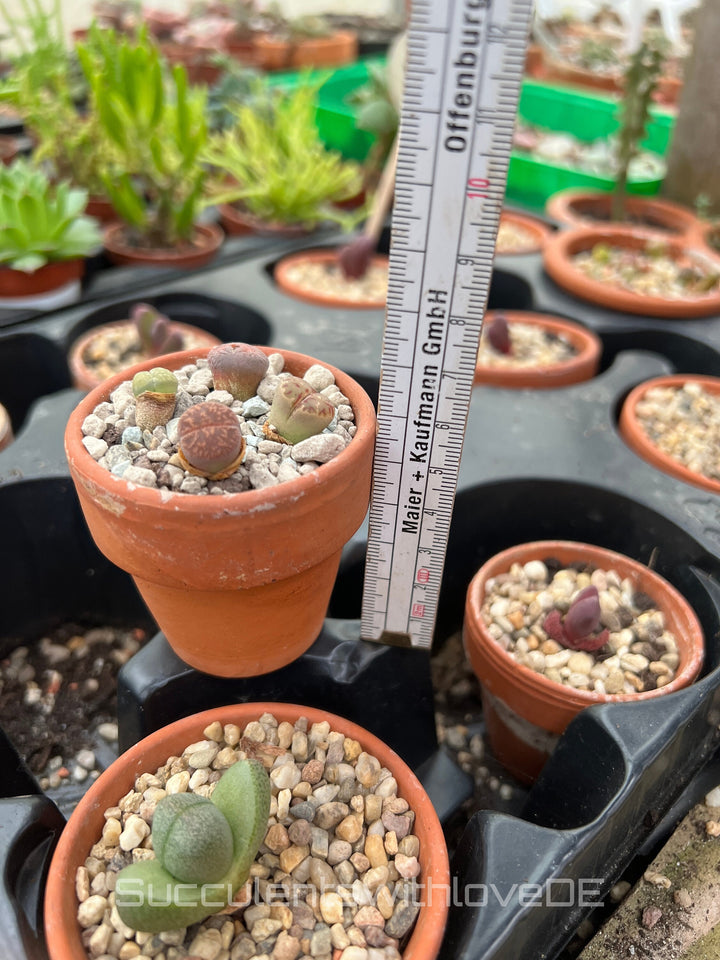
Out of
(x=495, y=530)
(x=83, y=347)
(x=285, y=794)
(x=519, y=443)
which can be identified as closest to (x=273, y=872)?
(x=285, y=794)

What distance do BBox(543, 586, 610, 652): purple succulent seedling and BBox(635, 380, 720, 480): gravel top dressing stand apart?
446mm

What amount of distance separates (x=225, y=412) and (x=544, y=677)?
577mm

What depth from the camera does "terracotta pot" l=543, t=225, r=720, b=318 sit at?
6.01 ft

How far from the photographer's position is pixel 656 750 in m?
0.87

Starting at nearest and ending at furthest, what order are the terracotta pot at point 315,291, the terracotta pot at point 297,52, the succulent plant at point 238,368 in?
the succulent plant at point 238,368, the terracotta pot at point 315,291, the terracotta pot at point 297,52

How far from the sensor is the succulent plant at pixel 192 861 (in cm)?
67

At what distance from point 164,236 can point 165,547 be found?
157 cm

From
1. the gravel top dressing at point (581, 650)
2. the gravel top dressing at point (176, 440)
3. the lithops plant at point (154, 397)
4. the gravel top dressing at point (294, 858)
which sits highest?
the lithops plant at point (154, 397)

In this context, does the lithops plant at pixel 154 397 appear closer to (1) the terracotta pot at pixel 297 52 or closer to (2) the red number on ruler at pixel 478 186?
(2) the red number on ruler at pixel 478 186

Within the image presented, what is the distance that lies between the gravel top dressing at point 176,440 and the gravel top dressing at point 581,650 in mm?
450

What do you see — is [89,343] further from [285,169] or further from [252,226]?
[285,169]

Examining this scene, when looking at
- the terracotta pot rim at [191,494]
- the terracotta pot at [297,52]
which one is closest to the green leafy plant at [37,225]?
the terracotta pot rim at [191,494]

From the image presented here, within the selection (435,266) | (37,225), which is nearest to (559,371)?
(435,266)

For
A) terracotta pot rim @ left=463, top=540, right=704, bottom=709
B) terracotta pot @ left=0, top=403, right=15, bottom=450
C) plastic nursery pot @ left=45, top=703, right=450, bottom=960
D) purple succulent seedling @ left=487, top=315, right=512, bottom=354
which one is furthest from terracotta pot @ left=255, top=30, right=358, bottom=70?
plastic nursery pot @ left=45, top=703, right=450, bottom=960
